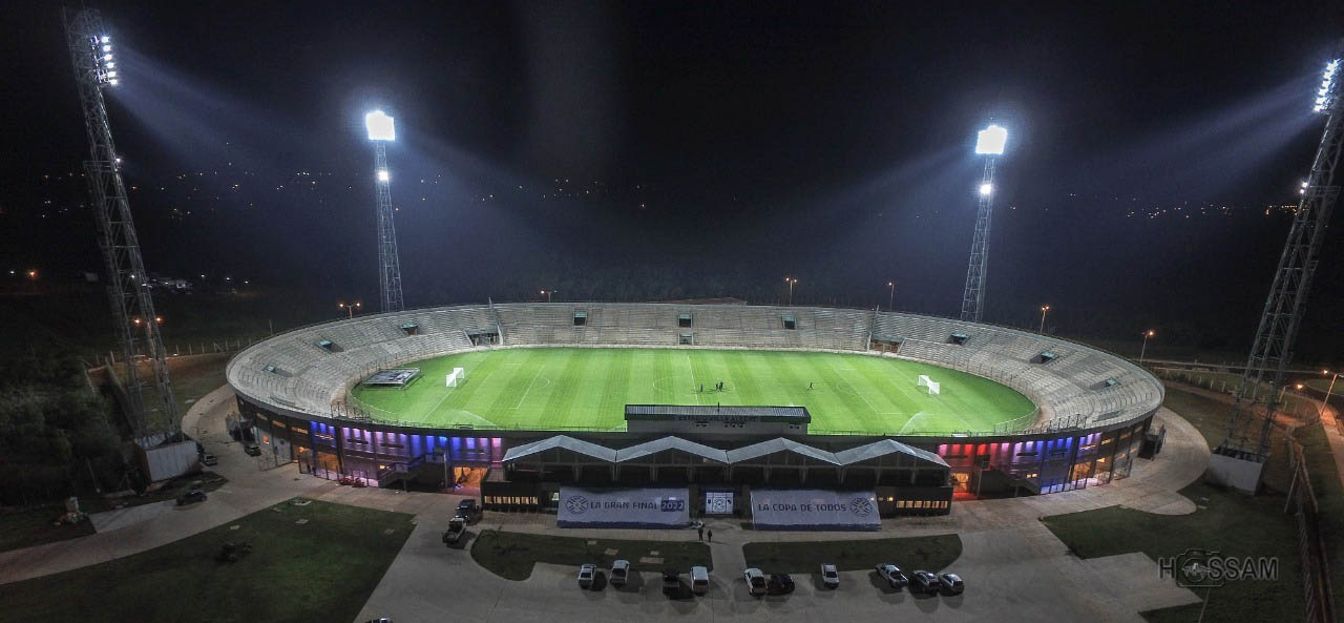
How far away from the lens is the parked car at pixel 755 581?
21.9 meters

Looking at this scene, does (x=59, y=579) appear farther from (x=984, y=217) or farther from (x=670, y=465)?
(x=984, y=217)

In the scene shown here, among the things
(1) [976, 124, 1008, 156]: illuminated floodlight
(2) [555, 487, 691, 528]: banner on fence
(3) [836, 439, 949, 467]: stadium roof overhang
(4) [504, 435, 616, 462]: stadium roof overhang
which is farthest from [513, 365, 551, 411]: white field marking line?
(1) [976, 124, 1008, 156]: illuminated floodlight

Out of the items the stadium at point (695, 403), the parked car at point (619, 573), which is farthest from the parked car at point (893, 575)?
the parked car at point (619, 573)

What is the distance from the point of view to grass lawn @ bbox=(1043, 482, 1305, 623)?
69.3 ft

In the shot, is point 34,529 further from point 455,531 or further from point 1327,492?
point 1327,492

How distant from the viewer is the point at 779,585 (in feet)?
72.6

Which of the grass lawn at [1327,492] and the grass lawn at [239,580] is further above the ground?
the grass lawn at [1327,492]

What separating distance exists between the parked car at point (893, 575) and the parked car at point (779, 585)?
394cm

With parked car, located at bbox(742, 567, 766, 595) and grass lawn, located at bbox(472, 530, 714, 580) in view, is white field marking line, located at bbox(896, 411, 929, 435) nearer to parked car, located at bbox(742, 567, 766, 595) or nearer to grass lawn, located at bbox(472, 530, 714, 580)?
parked car, located at bbox(742, 567, 766, 595)

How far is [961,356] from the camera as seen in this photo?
55.1m

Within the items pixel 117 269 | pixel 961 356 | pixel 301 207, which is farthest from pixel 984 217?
pixel 301 207

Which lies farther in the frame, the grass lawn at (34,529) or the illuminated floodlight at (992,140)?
the illuminated floodlight at (992,140)

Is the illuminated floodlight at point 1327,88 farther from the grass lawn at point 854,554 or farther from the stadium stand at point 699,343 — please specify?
the grass lawn at point 854,554

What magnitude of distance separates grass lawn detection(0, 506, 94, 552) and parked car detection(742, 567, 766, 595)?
94.1 feet
